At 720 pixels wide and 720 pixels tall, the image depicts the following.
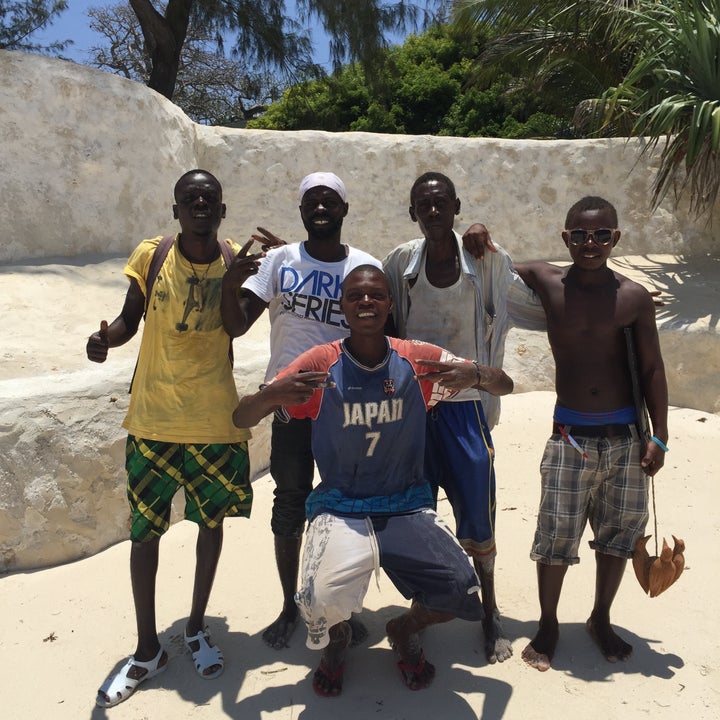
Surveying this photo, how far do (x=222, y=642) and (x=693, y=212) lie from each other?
604 cm

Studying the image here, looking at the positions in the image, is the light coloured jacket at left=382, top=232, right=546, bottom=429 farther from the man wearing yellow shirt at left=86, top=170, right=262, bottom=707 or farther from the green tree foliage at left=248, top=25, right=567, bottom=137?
the green tree foliage at left=248, top=25, right=567, bottom=137

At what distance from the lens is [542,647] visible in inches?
111

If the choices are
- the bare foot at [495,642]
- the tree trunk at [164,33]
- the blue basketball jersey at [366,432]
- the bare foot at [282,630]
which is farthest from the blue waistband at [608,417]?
the tree trunk at [164,33]

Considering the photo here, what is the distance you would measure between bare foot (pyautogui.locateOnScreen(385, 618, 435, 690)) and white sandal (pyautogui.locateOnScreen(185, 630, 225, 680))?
25.6 inches

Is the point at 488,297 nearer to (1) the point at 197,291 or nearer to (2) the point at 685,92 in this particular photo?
(1) the point at 197,291

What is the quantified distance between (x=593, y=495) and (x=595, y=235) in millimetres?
958

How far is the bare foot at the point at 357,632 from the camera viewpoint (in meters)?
2.95

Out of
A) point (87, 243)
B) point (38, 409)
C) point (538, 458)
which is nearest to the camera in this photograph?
point (38, 409)

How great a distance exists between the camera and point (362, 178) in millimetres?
6973

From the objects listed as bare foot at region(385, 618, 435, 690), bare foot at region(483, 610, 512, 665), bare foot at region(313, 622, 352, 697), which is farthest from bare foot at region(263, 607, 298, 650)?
bare foot at region(483, 610, 512, 665)

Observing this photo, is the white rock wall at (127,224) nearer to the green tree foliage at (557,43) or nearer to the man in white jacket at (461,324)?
the man in white jacket at (461,324)

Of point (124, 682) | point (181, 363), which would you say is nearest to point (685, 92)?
point (181, 363)

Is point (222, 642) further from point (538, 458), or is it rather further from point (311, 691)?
point (538, 458)

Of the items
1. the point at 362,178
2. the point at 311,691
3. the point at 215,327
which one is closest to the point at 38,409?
the point at 215,327
